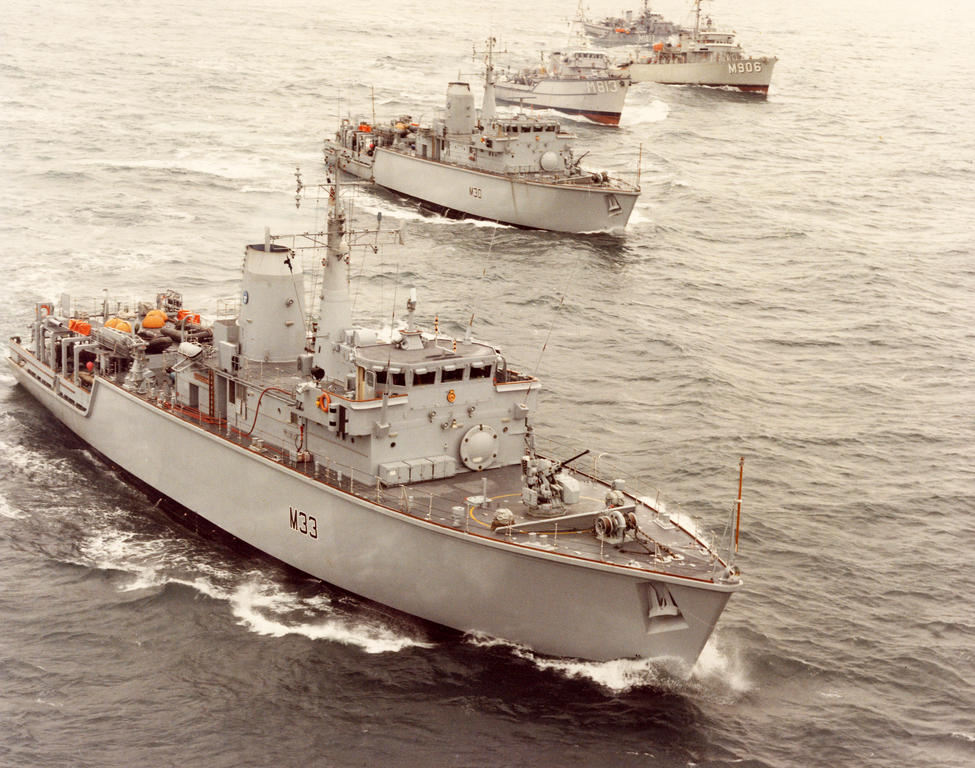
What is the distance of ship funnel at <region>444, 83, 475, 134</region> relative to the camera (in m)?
81.1

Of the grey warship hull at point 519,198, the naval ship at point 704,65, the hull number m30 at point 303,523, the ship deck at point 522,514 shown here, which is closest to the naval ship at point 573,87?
the naval ship at point 704,65

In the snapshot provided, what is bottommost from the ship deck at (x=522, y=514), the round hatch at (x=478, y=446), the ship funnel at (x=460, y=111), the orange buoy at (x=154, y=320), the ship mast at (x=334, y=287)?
the ship deck at (x=522, y=514)

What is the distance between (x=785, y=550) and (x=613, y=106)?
263ft

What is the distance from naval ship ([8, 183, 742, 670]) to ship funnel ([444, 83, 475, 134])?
4234 cm

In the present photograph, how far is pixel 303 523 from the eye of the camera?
3556 centimetres

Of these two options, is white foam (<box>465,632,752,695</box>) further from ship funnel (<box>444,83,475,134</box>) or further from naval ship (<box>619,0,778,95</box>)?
naval ship (<box>619,0,778,95</box>)

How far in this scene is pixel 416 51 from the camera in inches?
5497

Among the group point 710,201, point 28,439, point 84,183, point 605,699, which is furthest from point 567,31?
point 605,699

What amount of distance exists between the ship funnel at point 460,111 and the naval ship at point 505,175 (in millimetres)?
67

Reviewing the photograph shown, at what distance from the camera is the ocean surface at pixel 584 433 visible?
98.0 feet

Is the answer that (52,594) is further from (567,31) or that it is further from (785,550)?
(567,31)

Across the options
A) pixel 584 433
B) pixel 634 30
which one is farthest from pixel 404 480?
pixel 634 30

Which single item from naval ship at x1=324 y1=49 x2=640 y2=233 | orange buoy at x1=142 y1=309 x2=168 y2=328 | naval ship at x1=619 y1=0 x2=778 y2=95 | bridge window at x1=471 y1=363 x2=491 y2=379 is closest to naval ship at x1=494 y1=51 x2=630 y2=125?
naval ship at x1=619 y1=0 x2=778 y2=95

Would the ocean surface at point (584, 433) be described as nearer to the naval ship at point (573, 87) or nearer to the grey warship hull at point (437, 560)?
the grey warship hull at point (437, 560)
